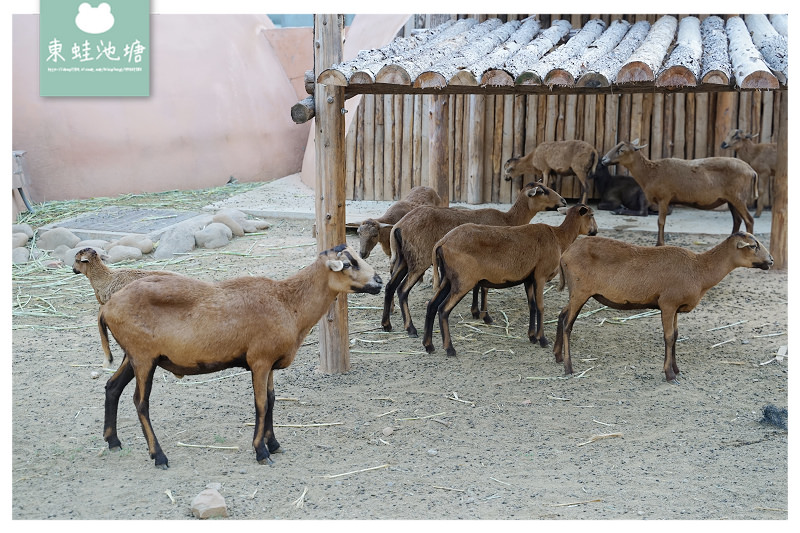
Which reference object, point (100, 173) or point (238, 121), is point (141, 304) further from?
point (238, 121)

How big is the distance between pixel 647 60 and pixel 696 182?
17.3 feet

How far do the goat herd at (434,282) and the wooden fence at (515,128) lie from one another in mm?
1967

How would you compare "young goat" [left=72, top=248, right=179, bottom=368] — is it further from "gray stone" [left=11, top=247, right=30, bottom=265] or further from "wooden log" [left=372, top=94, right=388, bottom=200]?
"wooden log" [left=372, top=94, right=388, bottom=200]

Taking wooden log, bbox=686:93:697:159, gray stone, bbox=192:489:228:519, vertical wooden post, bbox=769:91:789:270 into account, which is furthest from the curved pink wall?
gray stone, bbox=192:489:228:519

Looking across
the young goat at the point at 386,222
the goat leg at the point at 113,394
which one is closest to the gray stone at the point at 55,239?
the young goat at the point at 386,222

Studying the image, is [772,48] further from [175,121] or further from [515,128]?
[175,121]

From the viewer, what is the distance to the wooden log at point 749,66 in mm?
6562

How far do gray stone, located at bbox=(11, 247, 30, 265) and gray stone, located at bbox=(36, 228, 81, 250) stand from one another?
510mm

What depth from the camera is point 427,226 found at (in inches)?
364

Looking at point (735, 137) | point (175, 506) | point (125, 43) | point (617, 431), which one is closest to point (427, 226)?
point (617, 431)

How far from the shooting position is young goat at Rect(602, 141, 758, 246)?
11.8 m

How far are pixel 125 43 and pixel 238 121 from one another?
6322mm

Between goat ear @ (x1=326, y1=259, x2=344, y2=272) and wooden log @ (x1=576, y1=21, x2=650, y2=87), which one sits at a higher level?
wooden log @ (x1=576, y1=21, x2=650, y2=87)

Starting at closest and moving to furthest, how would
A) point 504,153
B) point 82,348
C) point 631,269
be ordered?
point 631,269 < point 82,348 < point 504,153
